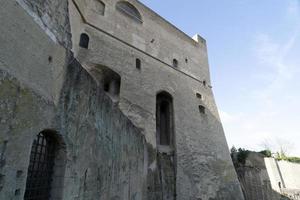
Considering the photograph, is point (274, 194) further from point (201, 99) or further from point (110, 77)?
point (110, 77)

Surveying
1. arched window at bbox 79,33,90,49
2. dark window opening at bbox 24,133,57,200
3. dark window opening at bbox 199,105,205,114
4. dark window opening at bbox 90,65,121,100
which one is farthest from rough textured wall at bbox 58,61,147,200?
dark window opening at bbox 199,105,205,114

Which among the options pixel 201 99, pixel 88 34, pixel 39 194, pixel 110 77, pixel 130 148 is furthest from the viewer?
pixel 201 99

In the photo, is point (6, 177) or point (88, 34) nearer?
point (6, 177)

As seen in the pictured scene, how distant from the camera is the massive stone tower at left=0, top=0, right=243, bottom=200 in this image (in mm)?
2500

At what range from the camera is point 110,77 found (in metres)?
8.84

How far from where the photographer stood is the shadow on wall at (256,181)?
43.1ft

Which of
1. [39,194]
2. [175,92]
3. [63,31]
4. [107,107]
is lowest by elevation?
[39,194]

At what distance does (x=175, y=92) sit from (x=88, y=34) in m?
4.78

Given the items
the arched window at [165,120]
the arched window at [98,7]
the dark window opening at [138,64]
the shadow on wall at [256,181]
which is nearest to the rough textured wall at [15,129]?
the dark window opening at [138,64]

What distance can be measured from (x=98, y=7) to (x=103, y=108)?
6.77 meters

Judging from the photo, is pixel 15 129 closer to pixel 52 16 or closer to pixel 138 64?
pixel 52 16

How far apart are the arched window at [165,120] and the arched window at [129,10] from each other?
4121 mm

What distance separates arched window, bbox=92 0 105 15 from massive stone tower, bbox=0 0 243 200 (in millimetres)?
49

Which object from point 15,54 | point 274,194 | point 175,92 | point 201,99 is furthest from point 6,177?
point 274,194
